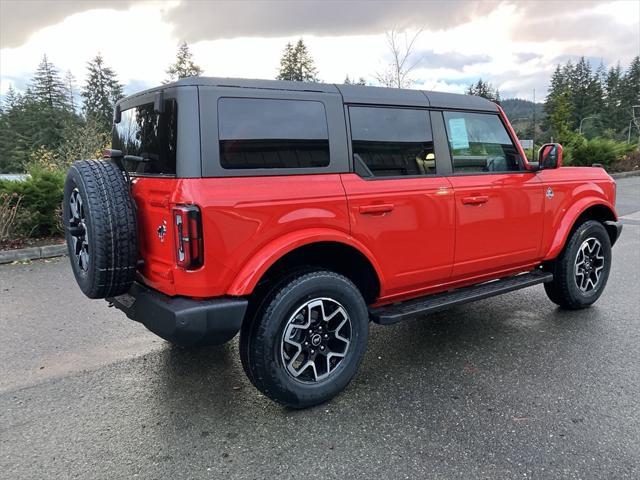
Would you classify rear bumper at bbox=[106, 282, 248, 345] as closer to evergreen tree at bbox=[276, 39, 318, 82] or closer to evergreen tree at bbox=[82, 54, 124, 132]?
evergreen tree at bbox=[276, 39, 318, 82]

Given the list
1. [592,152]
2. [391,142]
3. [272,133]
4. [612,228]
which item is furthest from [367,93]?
[592,152]

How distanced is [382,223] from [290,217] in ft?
2.27

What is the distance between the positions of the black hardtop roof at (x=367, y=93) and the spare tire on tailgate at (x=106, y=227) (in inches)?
24.3

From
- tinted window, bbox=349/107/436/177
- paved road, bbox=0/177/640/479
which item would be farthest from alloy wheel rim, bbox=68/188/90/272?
tinted window, bbox=349/107/436/177

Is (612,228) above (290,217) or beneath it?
beneath

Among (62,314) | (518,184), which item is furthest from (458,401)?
(62,314)

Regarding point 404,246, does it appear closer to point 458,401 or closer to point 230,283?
point 458,401

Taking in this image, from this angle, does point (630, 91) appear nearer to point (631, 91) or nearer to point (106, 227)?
point (631, 91)

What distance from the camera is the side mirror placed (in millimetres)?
3939

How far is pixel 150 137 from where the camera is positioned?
2.86 metres

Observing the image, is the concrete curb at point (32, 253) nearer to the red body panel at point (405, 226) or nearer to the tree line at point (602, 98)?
the red body panel at point (405, 226)

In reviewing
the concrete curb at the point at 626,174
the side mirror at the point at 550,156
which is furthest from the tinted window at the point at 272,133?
the concrete curb at the point at 626,174

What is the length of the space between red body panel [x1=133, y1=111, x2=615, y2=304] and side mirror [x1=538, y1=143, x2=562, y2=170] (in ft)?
0.44

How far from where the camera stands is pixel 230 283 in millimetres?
2596
